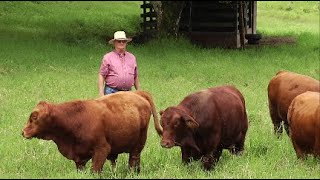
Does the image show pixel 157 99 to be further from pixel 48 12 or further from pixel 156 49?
pixel 48 12

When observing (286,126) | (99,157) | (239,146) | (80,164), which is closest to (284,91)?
(286,126)

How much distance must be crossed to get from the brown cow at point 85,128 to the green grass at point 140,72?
27cm

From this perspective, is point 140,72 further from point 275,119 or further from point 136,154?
point 136,154

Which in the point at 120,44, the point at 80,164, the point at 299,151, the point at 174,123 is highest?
the point at 120,44

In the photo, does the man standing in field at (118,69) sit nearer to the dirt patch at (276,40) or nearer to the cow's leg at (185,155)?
the cow's leg at (185,155)

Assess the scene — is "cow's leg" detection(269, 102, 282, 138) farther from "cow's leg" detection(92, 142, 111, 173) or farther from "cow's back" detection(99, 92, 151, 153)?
"cow's leg" detection(92, 142, 111, 173)

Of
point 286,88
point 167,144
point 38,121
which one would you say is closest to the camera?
point 38,121

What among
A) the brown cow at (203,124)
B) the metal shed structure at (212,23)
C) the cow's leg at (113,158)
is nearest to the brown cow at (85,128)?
the cow's leg at (113,158)

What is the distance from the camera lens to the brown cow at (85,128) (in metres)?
7.77

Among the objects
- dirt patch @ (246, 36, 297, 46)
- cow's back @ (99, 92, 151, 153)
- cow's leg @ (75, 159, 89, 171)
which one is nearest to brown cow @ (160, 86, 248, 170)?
cow's back @ (99, 92, 151, 153)

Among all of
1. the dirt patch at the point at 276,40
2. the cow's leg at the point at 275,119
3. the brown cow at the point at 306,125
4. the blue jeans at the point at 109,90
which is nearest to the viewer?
the brown cow at the point at 306,125

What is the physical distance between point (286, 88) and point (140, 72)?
7.17 metres

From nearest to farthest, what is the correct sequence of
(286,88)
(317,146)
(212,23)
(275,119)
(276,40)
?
(317,146) < (286,88) < (275,119) < (212,23) < (276,40)

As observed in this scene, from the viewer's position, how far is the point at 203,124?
27.8ft
